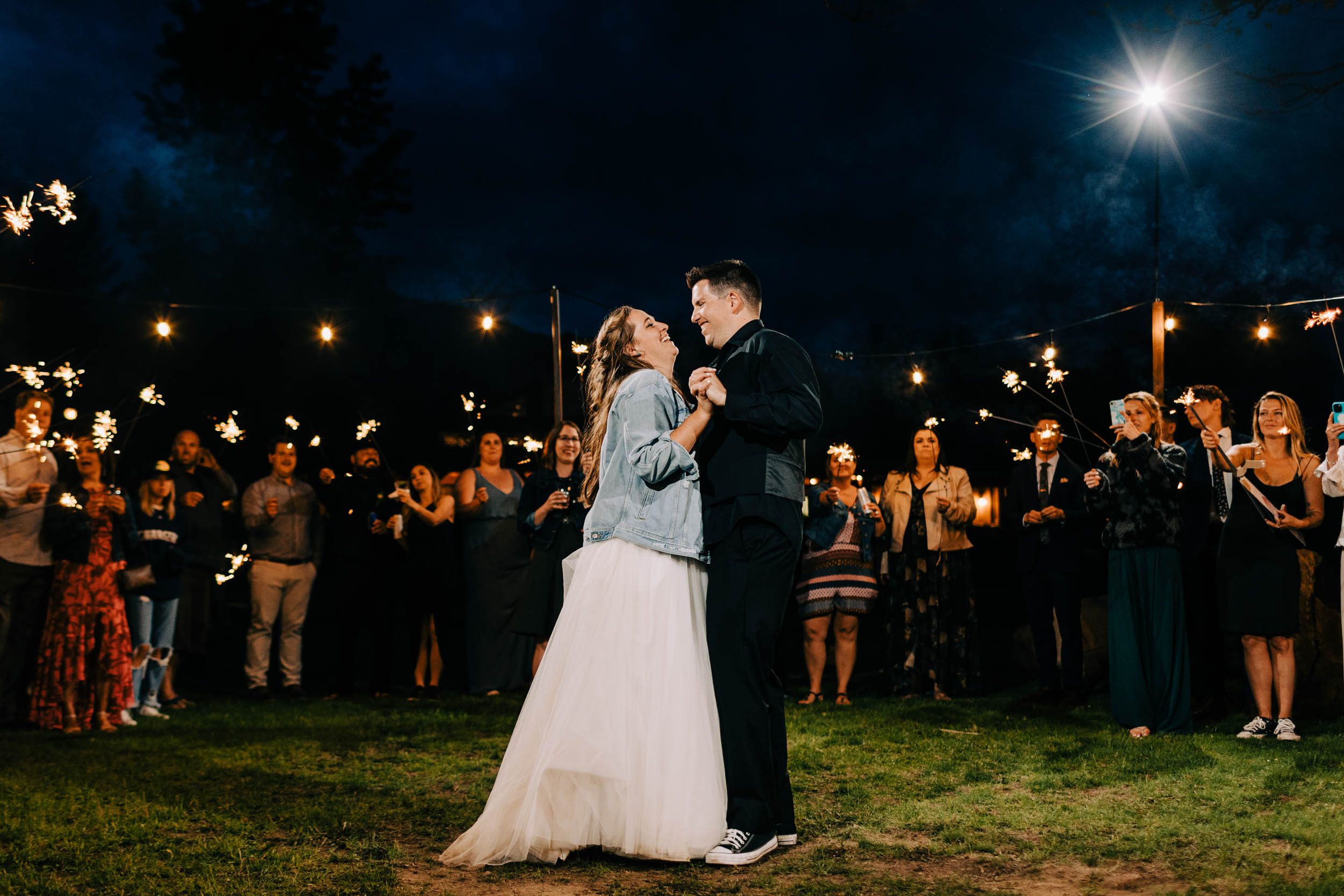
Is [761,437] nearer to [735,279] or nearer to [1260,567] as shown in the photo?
[735,279]

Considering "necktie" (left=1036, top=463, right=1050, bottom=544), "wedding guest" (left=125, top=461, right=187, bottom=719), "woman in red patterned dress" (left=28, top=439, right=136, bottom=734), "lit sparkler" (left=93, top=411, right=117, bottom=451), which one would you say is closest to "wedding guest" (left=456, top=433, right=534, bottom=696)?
"wedding guest" (left=125, top=461, right=187, bottom=719)

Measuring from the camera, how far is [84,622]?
6824 millimetres

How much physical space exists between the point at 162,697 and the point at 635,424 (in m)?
6.16

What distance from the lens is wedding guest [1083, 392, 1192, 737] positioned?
6.01 meters

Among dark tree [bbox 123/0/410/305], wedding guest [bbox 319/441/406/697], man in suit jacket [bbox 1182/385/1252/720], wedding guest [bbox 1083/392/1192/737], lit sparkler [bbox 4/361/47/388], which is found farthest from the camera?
dark tree [bbox 123/0/410/305]

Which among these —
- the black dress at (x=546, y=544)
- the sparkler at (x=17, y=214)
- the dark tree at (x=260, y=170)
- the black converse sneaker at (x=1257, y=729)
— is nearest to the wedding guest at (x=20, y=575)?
the black dress at (x=546, y=544)

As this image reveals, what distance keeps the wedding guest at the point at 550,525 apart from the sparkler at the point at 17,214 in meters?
4.16

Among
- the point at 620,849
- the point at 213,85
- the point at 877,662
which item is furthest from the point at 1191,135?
the point at 213,85

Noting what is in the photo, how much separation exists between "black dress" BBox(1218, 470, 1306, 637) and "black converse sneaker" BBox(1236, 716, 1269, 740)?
1.66 feet

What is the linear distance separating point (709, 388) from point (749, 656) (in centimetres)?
92

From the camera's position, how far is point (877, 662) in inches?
412

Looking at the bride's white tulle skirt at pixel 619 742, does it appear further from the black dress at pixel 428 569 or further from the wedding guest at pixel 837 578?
the black dress at pixel 428 569

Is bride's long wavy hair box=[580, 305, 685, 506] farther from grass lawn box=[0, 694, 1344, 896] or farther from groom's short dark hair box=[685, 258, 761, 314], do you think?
grass lawn box=[0, 694, 1344, 896]

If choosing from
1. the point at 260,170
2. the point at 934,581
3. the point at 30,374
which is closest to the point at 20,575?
the point at 30,374
